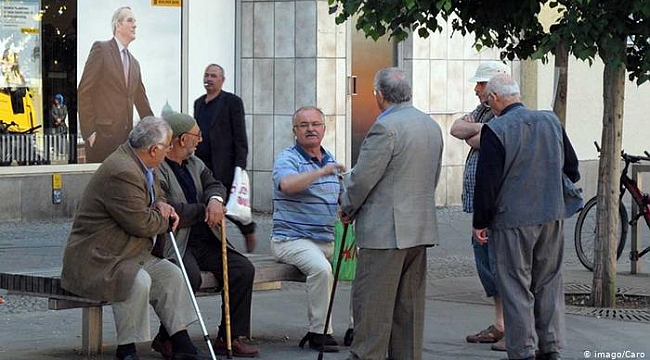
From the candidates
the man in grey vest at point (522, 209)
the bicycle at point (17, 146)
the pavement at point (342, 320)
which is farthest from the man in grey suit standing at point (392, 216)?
the bicycle at point (17, 146)

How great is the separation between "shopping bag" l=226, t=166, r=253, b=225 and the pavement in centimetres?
87

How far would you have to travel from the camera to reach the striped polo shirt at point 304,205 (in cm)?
902

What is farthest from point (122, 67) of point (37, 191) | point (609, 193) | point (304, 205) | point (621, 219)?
point (304, 205)

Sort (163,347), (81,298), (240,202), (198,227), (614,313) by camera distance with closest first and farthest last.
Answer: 1. (81,298)
2. (163,347)
3. (198,227)
4. (240,202)
5. (614,313)

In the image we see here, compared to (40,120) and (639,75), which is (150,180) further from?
(40,120)

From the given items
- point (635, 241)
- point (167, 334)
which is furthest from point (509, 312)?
point (635, 241)

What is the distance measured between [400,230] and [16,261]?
18.0ft

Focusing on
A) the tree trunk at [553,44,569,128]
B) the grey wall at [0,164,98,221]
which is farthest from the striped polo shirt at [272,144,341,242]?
the grey wall at [0,164,98,221]

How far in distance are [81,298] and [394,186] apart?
1.91m

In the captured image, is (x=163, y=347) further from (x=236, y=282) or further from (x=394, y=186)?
(x=394, y=186)

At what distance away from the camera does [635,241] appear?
12.8 metres

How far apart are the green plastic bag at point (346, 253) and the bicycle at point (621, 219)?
3.56 metres

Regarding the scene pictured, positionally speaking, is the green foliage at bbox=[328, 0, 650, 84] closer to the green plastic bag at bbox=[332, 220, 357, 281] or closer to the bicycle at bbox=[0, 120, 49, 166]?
the green plastic bag at bbox=[332, 220, 357, 281]

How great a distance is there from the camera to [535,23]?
10.7 metres
